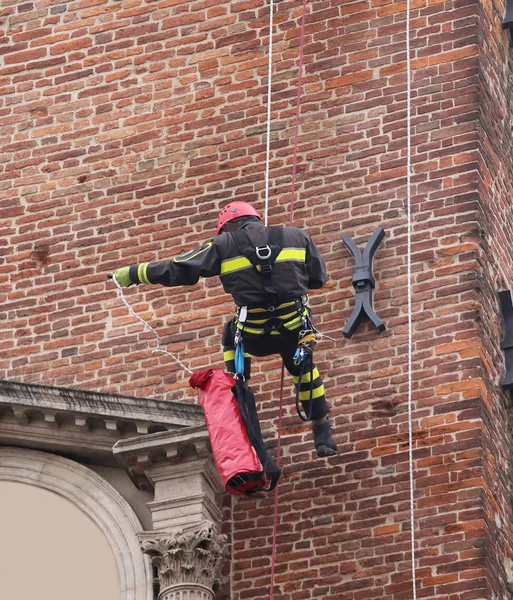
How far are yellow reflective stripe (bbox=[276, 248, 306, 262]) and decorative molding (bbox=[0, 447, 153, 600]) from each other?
233 cm

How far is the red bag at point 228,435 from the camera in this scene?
58.9ft

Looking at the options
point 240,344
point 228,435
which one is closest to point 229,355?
point 240,344

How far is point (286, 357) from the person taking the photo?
18.9m

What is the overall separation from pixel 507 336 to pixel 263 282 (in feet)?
9.44

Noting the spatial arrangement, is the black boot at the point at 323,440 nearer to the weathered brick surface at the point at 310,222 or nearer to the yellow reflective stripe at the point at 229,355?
the weathered brick surface at the point at 310,222

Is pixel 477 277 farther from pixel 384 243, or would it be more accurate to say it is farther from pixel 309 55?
pixel 309 55

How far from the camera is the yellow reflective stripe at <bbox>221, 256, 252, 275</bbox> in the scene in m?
18.5

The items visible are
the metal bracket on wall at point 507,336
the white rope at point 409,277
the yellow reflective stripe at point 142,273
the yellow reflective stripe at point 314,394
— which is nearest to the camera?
the yellow reflective stripe at point 142,273

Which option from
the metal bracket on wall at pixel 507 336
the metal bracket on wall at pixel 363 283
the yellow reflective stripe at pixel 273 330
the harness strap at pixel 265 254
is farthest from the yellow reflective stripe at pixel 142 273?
the metal bracket on wall at pixel 507 336

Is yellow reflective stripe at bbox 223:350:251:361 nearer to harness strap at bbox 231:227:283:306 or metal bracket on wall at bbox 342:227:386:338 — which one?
harness strap at bbox 231:227:283:306

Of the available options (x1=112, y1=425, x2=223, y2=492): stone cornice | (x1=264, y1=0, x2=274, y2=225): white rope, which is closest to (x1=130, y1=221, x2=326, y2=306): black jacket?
(x1=112, y1=425, x2=223, y2=492): stone cornice

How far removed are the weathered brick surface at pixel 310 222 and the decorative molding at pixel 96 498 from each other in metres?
0.89

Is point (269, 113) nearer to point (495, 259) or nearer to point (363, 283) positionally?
point (363, 283)

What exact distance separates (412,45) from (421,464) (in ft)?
13.2
